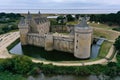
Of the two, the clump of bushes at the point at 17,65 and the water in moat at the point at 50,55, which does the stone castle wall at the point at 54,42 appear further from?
the clump of bushes at the point at 17,65

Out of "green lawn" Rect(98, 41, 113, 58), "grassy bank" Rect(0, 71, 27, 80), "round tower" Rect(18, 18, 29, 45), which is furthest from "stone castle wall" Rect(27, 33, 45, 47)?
"grassy bank" Rect(0, 71, 27, 80)

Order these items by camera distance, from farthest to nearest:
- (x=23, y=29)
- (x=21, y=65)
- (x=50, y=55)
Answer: (x=23, y=29) < (x=50, y=55) < (x=21, y=65)

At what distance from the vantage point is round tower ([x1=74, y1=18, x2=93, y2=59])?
33281mm

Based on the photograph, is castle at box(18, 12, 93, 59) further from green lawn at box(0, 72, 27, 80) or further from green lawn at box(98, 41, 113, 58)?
green lawn at box(0, 72, 27, 80)

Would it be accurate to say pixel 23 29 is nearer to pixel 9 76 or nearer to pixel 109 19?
pixel 9 76

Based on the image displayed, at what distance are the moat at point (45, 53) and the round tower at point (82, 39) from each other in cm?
137

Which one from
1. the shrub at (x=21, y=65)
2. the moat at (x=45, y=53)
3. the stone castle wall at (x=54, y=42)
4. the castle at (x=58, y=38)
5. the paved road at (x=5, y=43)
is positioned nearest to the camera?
the shrub at (x=21, y=65)

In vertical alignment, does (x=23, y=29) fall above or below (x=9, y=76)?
above

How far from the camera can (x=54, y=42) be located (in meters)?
39.0

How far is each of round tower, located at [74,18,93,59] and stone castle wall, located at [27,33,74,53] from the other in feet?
8.40

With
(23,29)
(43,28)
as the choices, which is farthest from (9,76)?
(43,28)

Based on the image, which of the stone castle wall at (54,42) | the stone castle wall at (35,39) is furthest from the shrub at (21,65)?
the stone castle wall at (35,39)

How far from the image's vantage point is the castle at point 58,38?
1321 inches

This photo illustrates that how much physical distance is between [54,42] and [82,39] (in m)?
7.15
